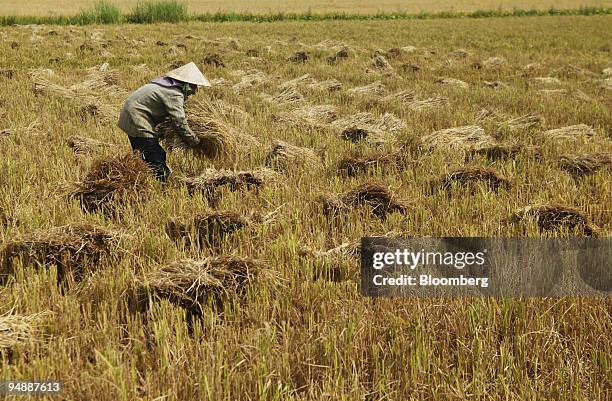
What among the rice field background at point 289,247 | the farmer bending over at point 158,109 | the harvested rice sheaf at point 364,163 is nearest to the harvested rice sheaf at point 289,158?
the rice field background at point 289,247

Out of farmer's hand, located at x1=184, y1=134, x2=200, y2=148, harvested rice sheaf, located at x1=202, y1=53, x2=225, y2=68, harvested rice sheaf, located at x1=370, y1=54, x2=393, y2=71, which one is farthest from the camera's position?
harvested rice sheaf, located at x1=202, y1=53, x2=225, y2=68

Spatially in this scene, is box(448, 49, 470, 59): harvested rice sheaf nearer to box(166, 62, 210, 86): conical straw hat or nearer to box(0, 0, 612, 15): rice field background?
box(166, 62, 210, 86): conical straw hat

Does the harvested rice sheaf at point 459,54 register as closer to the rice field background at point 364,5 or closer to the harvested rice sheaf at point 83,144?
the harvested rice sheaf at point 83,144

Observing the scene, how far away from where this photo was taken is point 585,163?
5.20 m

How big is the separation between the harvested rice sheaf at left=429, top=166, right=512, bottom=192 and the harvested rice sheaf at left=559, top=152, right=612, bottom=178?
2.90ft

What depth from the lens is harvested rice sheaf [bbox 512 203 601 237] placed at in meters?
3.74

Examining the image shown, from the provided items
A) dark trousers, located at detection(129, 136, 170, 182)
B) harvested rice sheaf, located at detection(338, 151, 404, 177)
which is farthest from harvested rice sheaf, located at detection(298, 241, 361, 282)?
dark trousers, located at detection(129, 136, 170, 182)

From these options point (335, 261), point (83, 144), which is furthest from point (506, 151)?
point (83, 144)

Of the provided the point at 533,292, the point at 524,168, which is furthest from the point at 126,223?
the point at 524,168

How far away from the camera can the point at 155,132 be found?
5.16 metres

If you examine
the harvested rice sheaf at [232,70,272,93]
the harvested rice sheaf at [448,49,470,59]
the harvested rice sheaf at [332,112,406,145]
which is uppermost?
the harvested rice sheaf at [448,49,470,59]

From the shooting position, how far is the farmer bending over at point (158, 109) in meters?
4.94

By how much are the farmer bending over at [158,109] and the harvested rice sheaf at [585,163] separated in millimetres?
3404

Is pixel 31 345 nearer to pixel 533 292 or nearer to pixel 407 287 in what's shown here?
pixel 407 287
